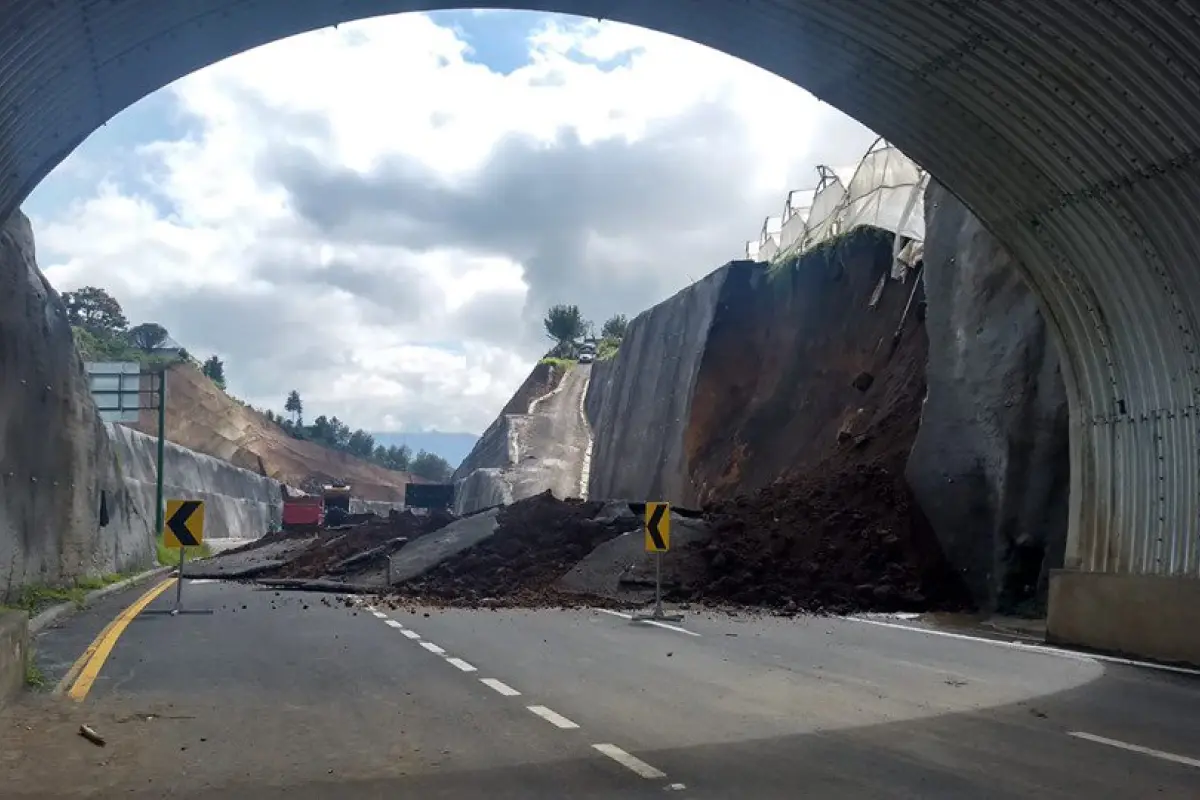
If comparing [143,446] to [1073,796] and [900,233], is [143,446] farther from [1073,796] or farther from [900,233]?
[1073,796]

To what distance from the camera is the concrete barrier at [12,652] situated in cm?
888

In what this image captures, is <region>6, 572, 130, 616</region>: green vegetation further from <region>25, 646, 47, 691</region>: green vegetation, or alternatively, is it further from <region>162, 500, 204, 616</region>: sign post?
<region>25, 646, 47, 691</region>: green vegetation

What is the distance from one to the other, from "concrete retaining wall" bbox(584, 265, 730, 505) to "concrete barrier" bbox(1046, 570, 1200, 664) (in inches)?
1082

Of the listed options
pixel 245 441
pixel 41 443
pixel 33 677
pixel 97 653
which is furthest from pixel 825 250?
pixel 245 441

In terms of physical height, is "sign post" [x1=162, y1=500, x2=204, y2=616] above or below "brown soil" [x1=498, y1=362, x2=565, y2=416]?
below

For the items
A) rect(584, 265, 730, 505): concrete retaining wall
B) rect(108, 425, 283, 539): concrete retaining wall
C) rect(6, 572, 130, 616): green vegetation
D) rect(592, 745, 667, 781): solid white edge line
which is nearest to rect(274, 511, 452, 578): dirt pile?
rect(108, 425, 283, 539): concrete retaining wall

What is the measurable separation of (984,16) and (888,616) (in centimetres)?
1029

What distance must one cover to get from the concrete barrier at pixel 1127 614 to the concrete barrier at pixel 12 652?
10186 millimetres

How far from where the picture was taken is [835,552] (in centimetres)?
2128

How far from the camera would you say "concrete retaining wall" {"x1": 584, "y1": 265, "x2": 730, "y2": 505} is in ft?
144

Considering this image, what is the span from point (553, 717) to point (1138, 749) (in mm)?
3667

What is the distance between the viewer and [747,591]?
2062 cm

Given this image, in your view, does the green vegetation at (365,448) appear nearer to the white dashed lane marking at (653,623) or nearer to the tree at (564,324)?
the tree at (564,324)

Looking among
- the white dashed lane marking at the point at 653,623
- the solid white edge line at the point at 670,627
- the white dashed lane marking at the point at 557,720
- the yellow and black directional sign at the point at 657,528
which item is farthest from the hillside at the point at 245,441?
the white dashed lane marking at the point at 557,720
